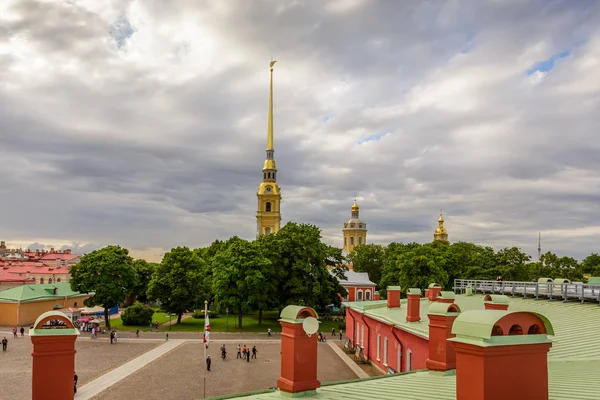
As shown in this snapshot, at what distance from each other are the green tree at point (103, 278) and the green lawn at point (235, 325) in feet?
21.3

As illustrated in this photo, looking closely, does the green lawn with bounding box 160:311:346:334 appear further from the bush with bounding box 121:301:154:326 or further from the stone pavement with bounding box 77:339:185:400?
the stone pavement with bounding box 77:339:185:400

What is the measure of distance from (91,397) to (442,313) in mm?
21235

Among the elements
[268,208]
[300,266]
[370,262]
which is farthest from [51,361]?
[268,208]

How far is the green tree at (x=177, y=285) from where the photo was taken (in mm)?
51094

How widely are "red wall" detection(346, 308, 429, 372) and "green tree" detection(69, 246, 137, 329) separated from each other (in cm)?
2665

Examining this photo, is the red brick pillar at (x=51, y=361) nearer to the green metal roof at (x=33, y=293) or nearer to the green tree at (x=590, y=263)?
the green metal roof at (x=33, y=293)

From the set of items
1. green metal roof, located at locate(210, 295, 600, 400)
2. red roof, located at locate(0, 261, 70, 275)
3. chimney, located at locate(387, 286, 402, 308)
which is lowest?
red roof, located at locate(0, 261, 70, 275)

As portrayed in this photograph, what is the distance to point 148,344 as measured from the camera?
40469mm

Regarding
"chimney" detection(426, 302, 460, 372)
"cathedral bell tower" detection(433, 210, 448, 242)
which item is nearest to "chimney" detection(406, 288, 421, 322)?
"chimney" detection(426, 302, 460, 372)

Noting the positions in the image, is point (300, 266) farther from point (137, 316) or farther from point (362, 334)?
point (137, 316)

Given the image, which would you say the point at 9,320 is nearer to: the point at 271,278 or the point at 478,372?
the point at 271,278

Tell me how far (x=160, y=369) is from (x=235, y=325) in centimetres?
2074

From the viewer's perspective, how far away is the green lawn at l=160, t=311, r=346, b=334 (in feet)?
162

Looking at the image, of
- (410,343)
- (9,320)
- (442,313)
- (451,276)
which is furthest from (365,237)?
(442,313)
